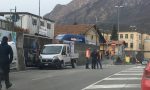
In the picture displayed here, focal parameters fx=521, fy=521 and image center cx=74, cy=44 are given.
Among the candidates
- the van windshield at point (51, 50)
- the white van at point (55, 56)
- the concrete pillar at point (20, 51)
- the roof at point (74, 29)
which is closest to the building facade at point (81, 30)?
the roof at point (74, 29)

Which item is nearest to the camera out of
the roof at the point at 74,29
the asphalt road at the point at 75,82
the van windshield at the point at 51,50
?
the asphalt road at the point at 75,82

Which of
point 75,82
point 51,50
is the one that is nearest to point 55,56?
point 51,50

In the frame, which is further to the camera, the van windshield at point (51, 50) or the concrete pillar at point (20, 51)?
the van windshield at point (51, 50)

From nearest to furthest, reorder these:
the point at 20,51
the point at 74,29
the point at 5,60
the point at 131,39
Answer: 1. the point at 5,60
2. the point at 20,51
3. the point at 74,29
4. the point at 131,39

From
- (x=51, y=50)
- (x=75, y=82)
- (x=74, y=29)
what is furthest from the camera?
(x=74, y=29)

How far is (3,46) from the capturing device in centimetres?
1773

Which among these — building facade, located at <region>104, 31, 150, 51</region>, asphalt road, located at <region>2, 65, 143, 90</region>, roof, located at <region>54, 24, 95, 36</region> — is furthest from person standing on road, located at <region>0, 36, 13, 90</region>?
building facade, located at <region>104, 31, 150, 51</region>

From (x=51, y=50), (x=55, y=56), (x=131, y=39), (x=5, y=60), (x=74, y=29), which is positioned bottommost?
(x=5, y=60)

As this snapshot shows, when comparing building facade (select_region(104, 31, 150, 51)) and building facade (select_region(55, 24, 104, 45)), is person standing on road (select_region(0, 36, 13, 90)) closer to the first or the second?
building facade (select_region(55, 24, 104, 45))

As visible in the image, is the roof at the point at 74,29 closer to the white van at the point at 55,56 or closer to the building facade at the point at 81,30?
the building facade at the point at 81,30

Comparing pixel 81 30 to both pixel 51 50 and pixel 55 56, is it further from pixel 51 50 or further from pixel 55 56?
pixel 55 56

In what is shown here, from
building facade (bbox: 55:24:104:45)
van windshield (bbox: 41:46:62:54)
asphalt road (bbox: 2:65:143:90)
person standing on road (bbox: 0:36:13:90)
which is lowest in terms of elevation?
asphalt road (bbox: 2:65:143:90)

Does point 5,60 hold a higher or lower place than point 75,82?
higher

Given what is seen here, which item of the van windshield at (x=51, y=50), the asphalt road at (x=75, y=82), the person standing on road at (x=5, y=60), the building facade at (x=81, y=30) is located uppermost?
the building facade at (x=81, y=30)
